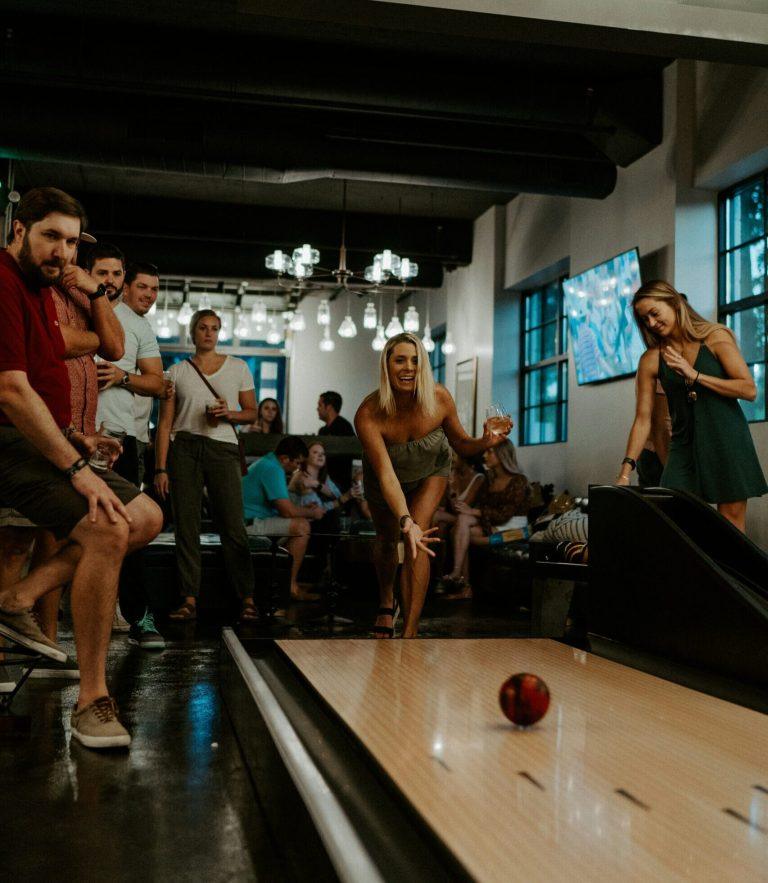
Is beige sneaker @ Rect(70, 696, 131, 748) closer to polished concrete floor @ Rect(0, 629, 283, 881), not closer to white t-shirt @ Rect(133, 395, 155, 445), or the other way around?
polished concrete floor @ Rect(0, 629, 283, 881)

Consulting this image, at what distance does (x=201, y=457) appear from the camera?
5.00 metres

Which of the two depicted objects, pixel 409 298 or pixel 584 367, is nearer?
pixel 584 367

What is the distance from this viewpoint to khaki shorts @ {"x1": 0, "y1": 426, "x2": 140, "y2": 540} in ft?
8.09

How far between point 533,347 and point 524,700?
8882 mm

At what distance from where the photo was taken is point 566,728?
1.92m

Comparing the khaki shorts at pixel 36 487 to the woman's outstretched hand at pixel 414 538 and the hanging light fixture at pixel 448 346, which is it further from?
the hanging light fixture at pixel 448 346

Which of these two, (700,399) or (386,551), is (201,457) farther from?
(700,399)

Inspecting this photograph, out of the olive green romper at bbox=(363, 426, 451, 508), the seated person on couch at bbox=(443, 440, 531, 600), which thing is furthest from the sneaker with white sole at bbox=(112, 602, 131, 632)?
the seated person on couch at bbox=(443, 440, 531, 600)

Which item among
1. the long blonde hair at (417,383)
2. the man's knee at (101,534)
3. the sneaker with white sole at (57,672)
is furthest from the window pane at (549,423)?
the man's knee at (101,534)

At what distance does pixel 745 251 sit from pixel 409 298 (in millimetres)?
8160

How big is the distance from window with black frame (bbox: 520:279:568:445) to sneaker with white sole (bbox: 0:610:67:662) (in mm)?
7118

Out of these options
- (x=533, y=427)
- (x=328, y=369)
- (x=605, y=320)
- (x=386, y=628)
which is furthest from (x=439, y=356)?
(x=386, y=628)

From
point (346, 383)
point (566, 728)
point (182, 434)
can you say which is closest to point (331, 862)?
point (566, 728)

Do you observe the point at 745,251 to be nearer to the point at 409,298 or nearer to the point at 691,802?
the point at 691,802
